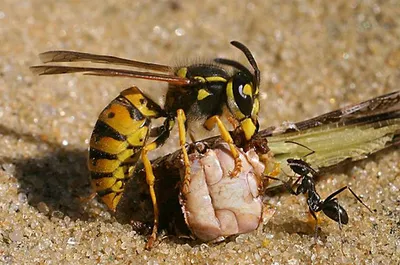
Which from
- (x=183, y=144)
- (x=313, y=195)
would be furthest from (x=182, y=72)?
(x=313, y=195)

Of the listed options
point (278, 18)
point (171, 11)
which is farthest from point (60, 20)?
point (278, 18)

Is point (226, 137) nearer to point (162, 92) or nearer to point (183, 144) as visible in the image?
point (183, 144)

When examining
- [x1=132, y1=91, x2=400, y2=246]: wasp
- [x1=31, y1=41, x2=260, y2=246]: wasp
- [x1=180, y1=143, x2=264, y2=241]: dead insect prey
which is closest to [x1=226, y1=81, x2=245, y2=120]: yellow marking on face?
[x1=31, y1=41, x2=260, y2=246]: wasp

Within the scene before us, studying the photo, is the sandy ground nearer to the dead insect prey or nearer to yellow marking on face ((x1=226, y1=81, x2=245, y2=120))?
the dead insect prey

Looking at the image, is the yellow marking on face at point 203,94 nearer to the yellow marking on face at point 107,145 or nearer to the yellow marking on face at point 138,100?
the yellow marking on face at point 138,100

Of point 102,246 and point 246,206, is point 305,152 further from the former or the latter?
point 102,246

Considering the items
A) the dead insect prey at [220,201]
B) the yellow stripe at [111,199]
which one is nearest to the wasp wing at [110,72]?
the dead insect prey at [220,201]

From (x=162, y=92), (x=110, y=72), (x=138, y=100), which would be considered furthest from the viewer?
(x=162, y=92)
